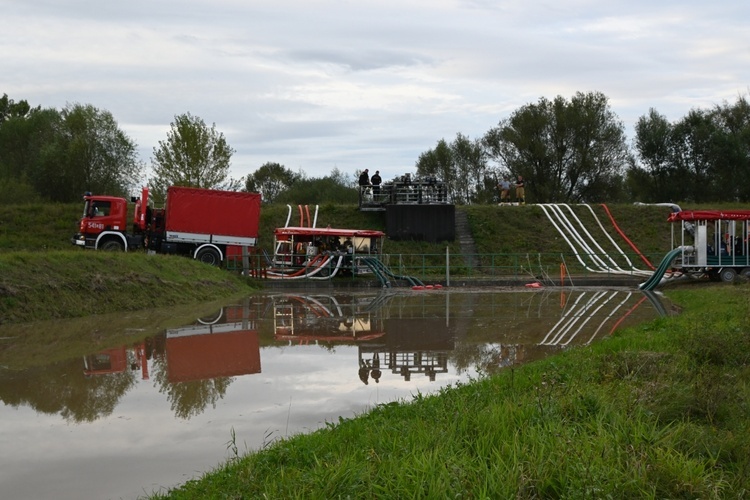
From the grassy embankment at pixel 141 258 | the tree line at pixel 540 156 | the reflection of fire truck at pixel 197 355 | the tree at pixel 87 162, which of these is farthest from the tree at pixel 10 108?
the reflection of fire truck at pixel 197 355

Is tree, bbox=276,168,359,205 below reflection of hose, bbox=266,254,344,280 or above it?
above

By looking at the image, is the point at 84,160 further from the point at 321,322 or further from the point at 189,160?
the point at 321,322

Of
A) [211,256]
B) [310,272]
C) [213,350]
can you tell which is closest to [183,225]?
[211,256]

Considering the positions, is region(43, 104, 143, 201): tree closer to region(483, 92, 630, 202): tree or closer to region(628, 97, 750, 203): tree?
region(483, 92, 630, 202): tree

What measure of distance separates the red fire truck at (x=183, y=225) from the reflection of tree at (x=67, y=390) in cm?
2041

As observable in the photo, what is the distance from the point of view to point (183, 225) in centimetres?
3322

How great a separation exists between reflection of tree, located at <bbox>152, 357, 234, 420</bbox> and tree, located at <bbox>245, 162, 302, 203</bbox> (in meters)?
69.4

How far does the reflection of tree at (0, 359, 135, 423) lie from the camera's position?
394 inches

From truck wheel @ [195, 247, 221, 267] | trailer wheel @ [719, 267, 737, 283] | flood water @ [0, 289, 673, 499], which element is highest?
truck wheel @ [195, 247, 221, 267]

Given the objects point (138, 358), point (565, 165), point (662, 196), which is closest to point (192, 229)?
point (138, 358)

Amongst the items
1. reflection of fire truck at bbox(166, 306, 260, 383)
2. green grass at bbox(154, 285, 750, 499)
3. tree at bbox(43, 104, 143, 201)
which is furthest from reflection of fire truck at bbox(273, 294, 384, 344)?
tree at bbox(43, 104, 143, 201)

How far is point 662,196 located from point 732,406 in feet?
182

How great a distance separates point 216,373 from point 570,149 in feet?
171

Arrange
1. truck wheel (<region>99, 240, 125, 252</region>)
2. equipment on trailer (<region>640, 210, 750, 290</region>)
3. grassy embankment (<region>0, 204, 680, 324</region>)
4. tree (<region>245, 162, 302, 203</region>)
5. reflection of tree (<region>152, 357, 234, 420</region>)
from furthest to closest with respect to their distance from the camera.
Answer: tree (<region>245, 162, 302, 203</region>)
truck wheel (<region>99, 240, 125, 252</region>)
equipment on trailer (<region>640, 210, 750, 290</region>)
grassy embankment (<region>0, 204, 680, 324</region>)
reflection of tree (<region>152, 357, 234, 420</region>)
